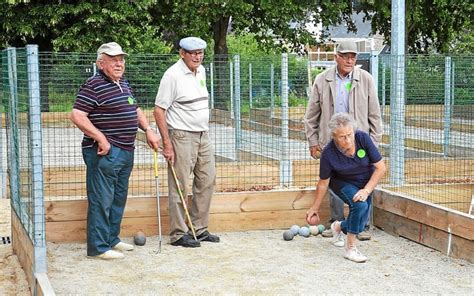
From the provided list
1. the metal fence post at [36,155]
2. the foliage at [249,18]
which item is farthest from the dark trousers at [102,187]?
the foliage at [249,18]

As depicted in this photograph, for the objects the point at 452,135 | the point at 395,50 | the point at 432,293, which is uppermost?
the point at 395,50

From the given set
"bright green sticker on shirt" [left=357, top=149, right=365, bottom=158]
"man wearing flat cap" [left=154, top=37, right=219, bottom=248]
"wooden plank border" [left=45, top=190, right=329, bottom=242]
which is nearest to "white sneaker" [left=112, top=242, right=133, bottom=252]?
"man wearing flat cap" [left=154, top=37, right=219, bottom=248]

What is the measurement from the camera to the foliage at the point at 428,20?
2725cm

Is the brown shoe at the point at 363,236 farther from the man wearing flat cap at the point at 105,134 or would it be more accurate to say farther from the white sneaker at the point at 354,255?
the man wearing flat cap at the point at 105,134

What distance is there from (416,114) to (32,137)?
239 inches

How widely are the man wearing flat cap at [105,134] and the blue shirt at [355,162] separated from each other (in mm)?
1519

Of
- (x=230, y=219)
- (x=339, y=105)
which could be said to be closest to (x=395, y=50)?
(x=339, y=105)

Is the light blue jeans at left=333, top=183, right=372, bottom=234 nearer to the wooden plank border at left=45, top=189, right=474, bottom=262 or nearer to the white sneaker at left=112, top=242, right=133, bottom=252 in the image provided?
the wooden plank border at left=45, top=189, right=474, bottom=262

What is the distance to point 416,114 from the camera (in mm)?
10648

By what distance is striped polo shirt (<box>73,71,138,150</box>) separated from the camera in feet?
21.4

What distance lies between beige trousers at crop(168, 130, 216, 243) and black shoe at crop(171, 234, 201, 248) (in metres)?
0.03

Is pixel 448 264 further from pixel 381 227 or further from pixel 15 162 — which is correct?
pixel 15 162

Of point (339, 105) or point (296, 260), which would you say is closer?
point (296, 260)

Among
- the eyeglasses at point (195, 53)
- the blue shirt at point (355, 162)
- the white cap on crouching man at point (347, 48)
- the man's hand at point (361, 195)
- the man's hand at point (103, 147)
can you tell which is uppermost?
the white cap on crouching man at point (347, 48)
